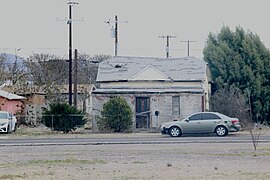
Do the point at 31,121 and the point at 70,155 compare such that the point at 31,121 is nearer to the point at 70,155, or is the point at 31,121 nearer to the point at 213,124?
the point at 213,124

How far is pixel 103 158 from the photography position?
2433 centimetres

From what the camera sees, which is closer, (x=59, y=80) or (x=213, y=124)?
(x=213, y=124)

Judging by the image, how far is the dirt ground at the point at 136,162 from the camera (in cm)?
1856

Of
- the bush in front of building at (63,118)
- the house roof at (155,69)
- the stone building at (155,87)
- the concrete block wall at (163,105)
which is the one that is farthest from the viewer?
the house roof at (155,69)

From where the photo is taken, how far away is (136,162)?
73.4ft

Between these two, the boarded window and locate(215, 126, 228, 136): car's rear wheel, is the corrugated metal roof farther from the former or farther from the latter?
locate(215, 126, 228, 136): car's rear wheel

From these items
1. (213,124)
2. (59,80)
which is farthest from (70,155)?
(59,80)

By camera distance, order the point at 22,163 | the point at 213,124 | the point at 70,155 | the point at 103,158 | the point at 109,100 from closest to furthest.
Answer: the point at 22,163 → the point at 103,158 → the point at 70,155 → the point at 213,124 → the point at 109,100

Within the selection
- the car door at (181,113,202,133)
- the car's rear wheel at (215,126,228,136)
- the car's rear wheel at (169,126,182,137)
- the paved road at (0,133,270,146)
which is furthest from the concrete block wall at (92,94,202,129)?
the car's rear wheel at (215,126,228,136)

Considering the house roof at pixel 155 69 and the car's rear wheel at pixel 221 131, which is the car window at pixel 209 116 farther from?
the house roof at pixel 155 69

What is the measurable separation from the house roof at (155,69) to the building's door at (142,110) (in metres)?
3.25

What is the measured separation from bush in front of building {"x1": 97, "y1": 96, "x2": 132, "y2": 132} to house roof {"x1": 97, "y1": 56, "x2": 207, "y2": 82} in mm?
5912

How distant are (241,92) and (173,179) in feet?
123

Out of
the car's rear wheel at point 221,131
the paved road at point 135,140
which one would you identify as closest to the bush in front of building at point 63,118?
the paved road at point 135,140
